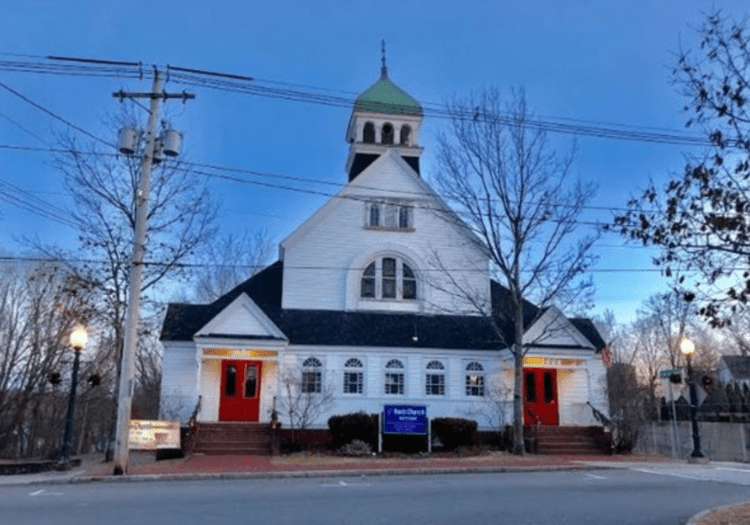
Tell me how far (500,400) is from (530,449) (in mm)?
2697

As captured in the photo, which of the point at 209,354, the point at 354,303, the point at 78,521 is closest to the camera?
the point at 78,521

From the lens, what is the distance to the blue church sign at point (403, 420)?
78.7 feet

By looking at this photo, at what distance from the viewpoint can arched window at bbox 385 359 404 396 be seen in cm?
2719

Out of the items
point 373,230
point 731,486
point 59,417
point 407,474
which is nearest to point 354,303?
point 373,230

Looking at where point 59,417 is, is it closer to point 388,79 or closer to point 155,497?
point 388,79

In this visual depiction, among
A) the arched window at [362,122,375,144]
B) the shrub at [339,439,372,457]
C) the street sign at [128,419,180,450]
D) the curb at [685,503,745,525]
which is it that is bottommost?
the curb at [685,503,745,525]

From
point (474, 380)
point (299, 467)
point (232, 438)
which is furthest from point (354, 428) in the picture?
point (299, 467)

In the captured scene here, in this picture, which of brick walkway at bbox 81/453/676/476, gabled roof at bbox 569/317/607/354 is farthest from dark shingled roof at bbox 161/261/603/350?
brick walkway at bbox 81/453/676/476

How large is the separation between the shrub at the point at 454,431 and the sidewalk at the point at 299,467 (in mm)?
2140

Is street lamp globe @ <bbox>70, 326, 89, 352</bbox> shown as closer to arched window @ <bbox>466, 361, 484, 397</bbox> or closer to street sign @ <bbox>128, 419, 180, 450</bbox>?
street sign @ <bbox>128, 419, 180, 450</bbox>

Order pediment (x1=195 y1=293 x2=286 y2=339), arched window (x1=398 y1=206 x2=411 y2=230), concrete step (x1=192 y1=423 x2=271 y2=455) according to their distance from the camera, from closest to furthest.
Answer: concrete step (x1=192 y1=423 x2=271 y2=455) < pediment (x1=195 y1=293 x2=286 y2=339) < arched window (x1=398 y1=206 x2=411 y2=230)

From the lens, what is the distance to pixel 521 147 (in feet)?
80.6

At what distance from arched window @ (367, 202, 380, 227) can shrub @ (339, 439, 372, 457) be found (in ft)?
32.8

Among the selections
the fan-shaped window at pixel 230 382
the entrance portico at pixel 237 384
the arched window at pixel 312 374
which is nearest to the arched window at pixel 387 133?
the arched window at pixel 312 374
